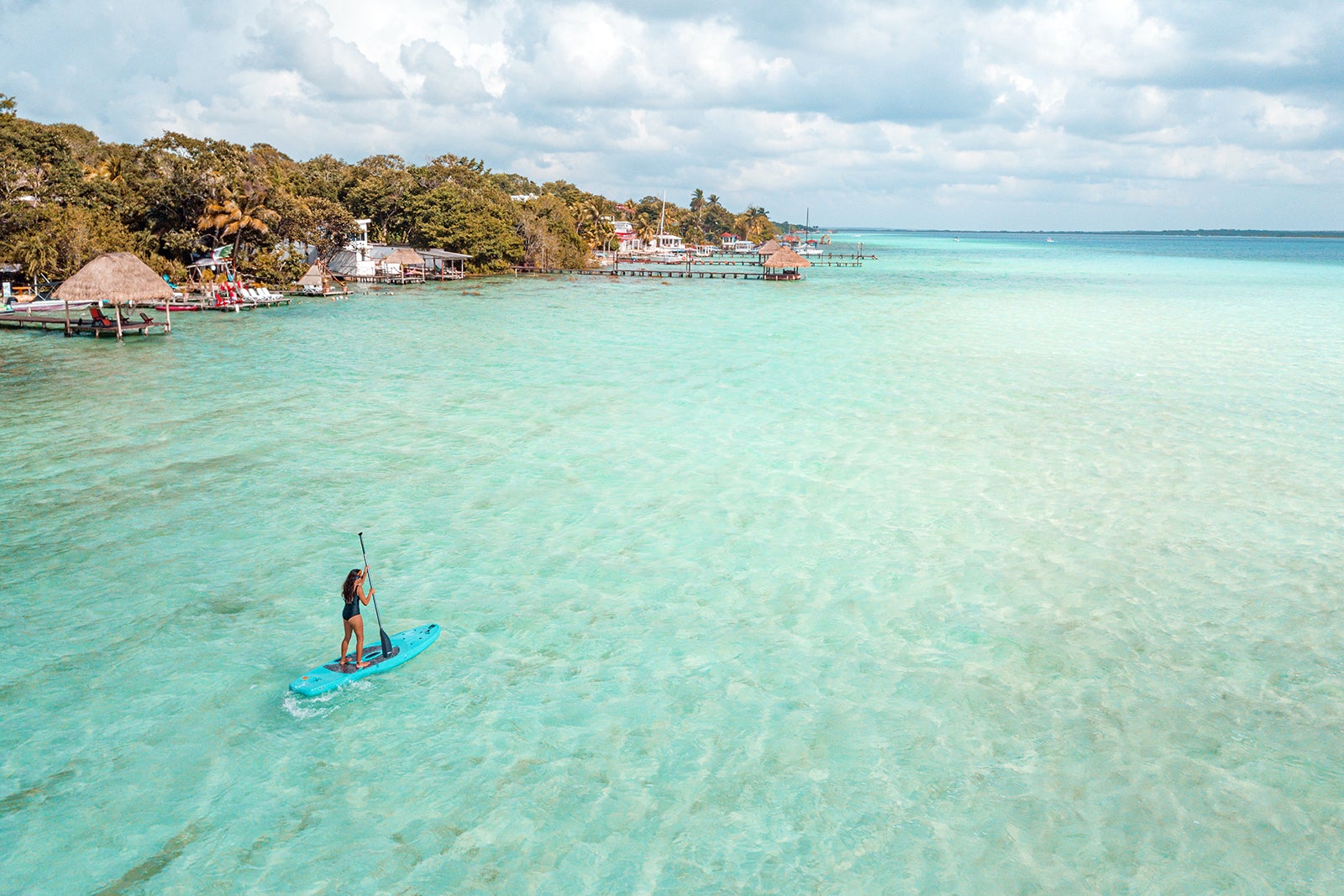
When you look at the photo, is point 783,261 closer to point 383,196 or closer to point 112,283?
point 383,196

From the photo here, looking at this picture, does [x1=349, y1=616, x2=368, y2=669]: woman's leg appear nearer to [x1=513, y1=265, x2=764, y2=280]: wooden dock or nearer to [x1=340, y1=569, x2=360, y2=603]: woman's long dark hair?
[x1=340, y1=569, x2=360, y2=603]: woman's long dark hair

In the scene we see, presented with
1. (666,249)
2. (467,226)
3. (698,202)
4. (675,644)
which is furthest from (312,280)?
(698,202)

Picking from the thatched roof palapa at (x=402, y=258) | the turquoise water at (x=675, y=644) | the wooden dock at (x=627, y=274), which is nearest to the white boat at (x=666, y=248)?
the wooden dock at (x=627, y=274)

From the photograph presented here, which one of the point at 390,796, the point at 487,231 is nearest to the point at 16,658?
the point at 390,796

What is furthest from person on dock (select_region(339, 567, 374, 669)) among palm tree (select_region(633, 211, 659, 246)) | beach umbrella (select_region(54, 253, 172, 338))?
palm tree (select_region(633, 211, 659, 246))

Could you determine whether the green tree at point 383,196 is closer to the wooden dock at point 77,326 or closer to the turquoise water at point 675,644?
the wooden dock at point 77,326

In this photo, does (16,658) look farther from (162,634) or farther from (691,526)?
(691,526)
